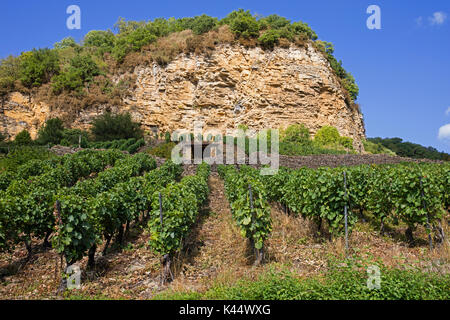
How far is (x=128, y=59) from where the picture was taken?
34.7 meters

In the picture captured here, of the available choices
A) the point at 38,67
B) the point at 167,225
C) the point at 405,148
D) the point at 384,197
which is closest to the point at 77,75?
the point at 38,67

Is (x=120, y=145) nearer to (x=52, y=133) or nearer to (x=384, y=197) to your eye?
(x=52, y=133)

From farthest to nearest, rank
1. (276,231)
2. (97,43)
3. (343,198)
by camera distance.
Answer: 1. (97,43)
2. (276,231)
3. (343,198)

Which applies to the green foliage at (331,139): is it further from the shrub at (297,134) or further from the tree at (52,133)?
the tree at (52,133)

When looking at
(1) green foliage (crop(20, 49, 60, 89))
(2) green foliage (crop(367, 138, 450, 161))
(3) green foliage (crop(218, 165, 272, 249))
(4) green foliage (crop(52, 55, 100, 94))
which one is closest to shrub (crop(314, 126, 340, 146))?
(2) green foliage (crop(367, 138, 450, 161))

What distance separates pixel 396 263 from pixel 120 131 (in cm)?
2698

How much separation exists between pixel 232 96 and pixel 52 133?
17.9 metres

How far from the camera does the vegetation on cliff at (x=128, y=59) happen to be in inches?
1277

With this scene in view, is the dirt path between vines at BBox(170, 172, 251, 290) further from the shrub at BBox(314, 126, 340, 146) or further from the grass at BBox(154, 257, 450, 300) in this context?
the shrub at BBox(314, 126, 340, 146)

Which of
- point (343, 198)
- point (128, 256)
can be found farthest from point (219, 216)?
point (343, 198)

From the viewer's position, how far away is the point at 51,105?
107 ft

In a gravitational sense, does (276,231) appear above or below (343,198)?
below

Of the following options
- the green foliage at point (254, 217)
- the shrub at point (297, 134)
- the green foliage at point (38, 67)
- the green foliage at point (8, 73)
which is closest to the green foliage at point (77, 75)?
the green foliage at point (38, 67)
